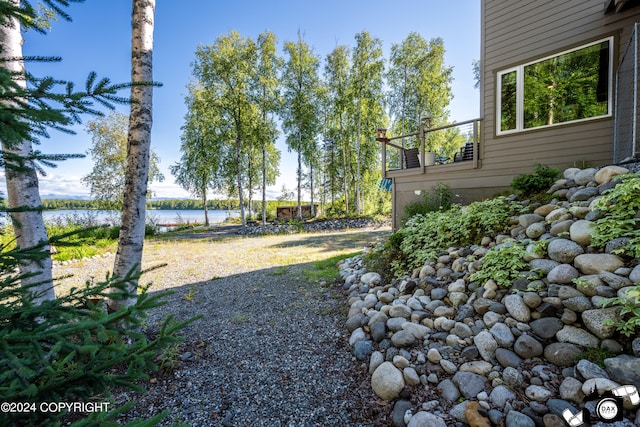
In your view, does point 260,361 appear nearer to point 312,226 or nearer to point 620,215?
point 620,215

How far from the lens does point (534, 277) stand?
106 inches

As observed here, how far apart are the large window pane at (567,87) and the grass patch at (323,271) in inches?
202

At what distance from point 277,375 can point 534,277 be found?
281 cm

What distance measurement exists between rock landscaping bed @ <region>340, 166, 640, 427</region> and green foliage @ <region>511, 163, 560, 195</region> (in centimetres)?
71

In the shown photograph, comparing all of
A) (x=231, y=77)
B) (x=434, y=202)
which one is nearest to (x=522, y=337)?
(x=434, y=202)

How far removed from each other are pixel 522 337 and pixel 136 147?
14.4 feet

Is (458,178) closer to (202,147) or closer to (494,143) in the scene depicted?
(494,143)

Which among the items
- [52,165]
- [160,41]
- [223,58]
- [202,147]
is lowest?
[52,165]

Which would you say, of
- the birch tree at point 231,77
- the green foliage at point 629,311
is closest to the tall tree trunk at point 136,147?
the green foliage at point 629,311

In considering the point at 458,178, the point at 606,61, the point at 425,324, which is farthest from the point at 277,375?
the point at 606,61

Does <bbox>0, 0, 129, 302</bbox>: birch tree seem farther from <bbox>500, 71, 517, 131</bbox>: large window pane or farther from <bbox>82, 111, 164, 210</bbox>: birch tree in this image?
<bbox>82, 111, 164, 210</bbox>: birch tree

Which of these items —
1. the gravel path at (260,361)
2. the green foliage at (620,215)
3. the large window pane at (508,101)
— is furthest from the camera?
the large window pane at (508,101)

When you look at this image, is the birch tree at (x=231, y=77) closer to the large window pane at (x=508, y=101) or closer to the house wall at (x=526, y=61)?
the house wall at (x=526, y=61)

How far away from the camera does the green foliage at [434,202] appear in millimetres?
6488
